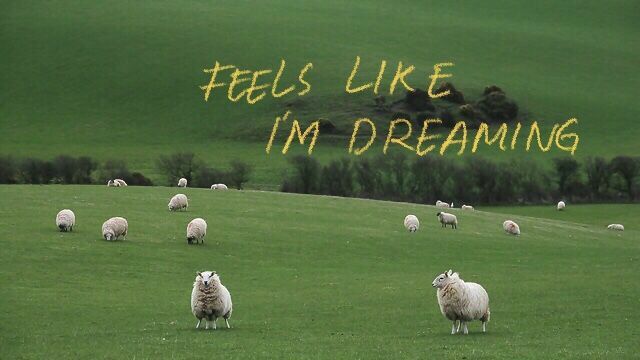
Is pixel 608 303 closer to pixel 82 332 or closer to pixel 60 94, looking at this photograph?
pixel 82 332

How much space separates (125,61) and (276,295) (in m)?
96.5

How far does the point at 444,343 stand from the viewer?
18.4 m

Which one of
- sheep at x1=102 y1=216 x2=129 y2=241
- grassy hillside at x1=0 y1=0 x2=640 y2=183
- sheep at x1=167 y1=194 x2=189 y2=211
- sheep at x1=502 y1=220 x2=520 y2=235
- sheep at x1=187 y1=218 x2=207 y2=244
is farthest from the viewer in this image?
grassy hillside at x1=0 y1=0 x2=640 y2=183

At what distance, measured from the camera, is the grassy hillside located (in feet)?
355

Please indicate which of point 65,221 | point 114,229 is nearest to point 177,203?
point 65,221

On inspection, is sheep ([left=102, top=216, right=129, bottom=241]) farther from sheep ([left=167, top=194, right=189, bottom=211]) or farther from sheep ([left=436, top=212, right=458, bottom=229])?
sheep ([left=436, top=212, right=458, bottom=229])

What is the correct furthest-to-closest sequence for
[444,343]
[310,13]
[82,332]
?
[310,13]
[82,332]
[444,343]

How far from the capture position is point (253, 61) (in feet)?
392

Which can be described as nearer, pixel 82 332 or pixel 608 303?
pixel 82 332

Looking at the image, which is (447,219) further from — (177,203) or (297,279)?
(297,279)

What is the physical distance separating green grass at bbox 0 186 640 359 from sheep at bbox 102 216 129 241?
41cm

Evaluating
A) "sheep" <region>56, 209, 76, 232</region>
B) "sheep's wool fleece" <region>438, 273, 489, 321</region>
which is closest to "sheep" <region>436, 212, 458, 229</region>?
"sheep" <region>56, 209, 76, 232</region>

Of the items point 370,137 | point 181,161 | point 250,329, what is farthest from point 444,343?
point 370,137

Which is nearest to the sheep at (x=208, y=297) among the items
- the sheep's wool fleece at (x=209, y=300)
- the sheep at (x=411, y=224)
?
the sheep's wool fleece at (x=209, y=300)
